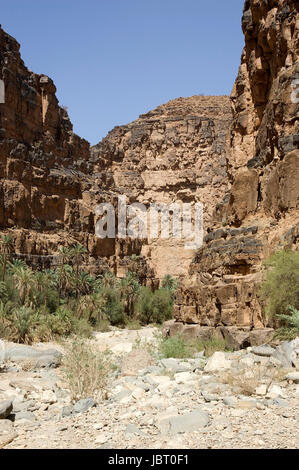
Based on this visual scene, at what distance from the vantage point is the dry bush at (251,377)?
23.7 ft

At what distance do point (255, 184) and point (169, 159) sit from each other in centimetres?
5840

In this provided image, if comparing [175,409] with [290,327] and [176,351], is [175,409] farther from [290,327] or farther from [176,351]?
[176,351]

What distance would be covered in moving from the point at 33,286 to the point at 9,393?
954 inches

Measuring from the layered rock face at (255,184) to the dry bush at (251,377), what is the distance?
600 cm

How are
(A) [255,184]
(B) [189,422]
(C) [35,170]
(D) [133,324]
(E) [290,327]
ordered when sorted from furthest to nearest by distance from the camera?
(C) [35,170] < (D) [133,324] < (A) [255,184] < (E) [290,327] < (B) [189,422]

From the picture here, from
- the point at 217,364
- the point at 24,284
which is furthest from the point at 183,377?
the point at 24,284

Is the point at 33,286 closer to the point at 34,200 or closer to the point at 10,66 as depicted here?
the point at 34,200

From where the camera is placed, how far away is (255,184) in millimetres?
18375

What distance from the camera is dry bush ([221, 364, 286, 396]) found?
7234 mm

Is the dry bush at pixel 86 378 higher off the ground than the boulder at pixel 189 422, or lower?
lower

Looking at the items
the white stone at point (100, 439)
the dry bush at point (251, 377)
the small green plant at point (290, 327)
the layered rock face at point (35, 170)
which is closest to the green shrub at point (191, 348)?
the small green plant at point (290, 327)

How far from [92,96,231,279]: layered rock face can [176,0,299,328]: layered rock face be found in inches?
1847

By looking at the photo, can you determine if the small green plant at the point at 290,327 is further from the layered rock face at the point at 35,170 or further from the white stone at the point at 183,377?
the layered rock face at the point at 35,170

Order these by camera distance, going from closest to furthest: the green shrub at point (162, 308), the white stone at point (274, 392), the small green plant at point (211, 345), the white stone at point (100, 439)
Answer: the white stone at point (100, 439) → the white stone at point (274, 392) → the small green plant at point (211, 345) → the green shrub at point (162, 308)
